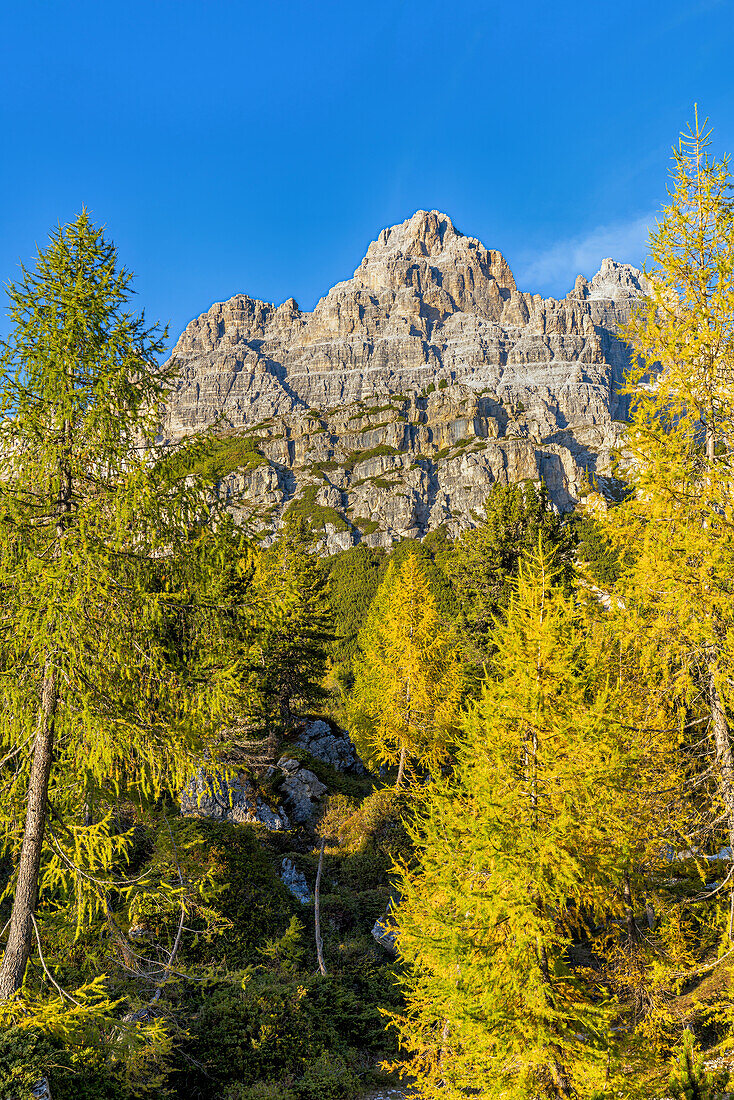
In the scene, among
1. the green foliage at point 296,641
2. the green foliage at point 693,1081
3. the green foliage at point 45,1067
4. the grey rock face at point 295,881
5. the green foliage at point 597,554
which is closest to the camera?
the green foliage at point 45,1067

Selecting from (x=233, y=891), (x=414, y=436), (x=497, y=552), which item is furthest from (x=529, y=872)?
(x=414, y=436)

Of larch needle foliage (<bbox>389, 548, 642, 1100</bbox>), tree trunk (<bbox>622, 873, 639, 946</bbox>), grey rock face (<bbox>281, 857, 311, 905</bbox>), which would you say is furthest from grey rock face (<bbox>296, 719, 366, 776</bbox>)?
larch needle foliage (<bbox>389, 548, 642, 1100</bbox>)

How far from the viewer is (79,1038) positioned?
6887mm

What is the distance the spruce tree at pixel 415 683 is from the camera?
22.1m

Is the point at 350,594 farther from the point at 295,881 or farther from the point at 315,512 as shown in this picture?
the point at 295,881

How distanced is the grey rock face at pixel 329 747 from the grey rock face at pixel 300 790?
13.2 ft

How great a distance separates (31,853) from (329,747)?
23.8m

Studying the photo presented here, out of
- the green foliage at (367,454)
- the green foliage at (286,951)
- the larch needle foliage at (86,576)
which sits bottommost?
the green foliage at (286,951)

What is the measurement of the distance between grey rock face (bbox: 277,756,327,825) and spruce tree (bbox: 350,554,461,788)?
3.11 metres

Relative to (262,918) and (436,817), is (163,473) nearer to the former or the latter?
(436,817)

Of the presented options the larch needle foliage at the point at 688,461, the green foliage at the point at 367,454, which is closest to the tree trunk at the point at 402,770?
the larch needle foliage at the point at 688,461

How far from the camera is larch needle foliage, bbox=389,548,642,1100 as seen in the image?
6.11 meters

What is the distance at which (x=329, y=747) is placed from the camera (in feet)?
94.9

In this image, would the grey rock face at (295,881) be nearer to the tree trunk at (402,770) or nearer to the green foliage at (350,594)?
the tree trunk at (402,770)
